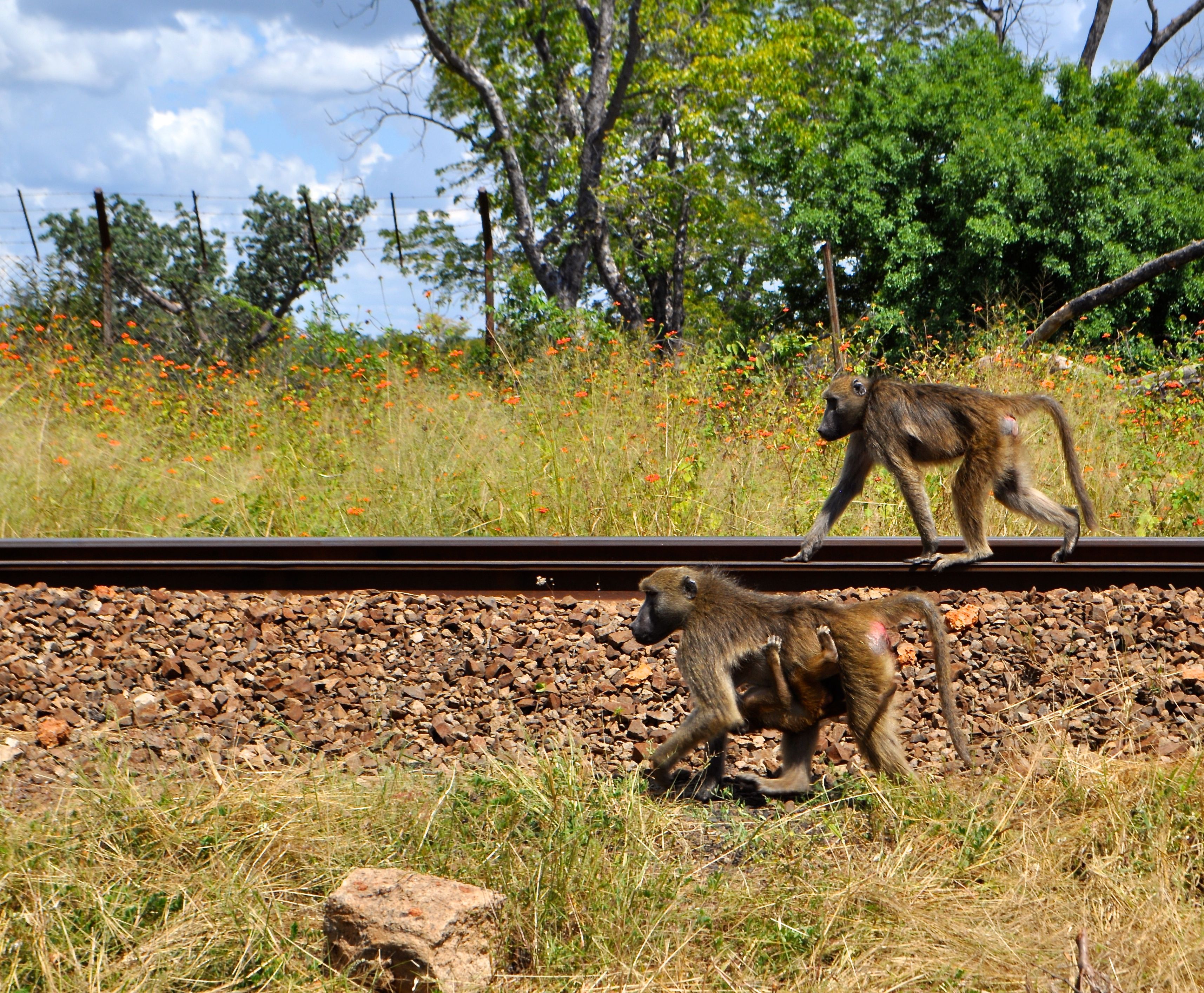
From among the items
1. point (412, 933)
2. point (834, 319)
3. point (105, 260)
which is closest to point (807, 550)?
point (412, 933)

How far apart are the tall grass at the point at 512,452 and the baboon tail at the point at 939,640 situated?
115 inches

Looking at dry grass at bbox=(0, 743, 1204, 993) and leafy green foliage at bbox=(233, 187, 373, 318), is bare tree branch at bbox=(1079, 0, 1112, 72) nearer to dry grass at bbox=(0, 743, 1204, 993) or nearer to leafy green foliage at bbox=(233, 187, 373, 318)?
leafy green foliage at bbox=(233, 187, 373, 318)

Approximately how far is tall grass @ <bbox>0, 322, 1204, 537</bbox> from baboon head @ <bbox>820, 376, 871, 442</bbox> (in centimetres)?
139

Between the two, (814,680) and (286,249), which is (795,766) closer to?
(814,680)

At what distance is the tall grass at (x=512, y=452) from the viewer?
283 inches

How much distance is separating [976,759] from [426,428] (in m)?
5.46

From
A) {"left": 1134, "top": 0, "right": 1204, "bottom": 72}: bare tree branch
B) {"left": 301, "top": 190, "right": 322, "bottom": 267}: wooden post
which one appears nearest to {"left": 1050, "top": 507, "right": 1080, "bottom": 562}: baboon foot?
{"left": 301, "top": 190, "right": 322, "bottom": 267}: wooden post

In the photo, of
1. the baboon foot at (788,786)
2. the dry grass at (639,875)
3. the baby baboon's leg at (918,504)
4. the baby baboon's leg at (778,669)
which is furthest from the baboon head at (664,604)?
the baby baboon's leg at (918,504)

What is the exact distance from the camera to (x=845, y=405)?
5.69m

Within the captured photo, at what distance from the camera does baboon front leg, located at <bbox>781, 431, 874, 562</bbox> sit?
5535 millimetres

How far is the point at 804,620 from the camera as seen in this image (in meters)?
3.98

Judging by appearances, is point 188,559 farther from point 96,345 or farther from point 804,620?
point 96,345

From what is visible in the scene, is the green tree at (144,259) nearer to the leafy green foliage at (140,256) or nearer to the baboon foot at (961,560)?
the leafy green foliage at (140,256)

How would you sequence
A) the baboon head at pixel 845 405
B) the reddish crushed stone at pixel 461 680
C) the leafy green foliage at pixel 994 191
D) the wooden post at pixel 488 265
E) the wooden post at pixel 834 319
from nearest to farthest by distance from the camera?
the reddish crushed stone at pixel 461 680 → the baboon head at pixel 845 405 → the wooden post at pixel 834 319 → the wooden post at pixel 488 265 → the leafy green foliage at pixel 994 191
